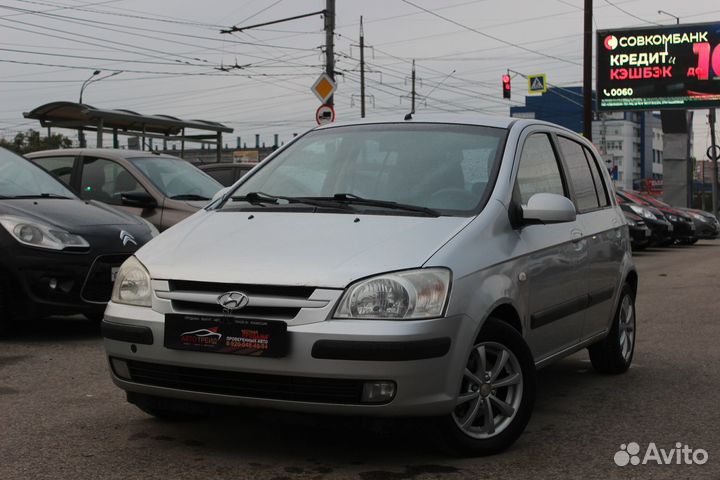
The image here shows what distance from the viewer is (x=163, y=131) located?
1911cm

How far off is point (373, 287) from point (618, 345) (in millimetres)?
2984

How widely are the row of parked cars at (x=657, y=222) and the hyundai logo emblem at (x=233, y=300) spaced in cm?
1766

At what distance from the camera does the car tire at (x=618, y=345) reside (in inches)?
251

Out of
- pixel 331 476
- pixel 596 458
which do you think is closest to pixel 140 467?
pixel 331 476

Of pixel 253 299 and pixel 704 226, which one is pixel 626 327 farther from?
pixel 704 226

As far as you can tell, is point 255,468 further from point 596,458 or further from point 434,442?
point 596,458

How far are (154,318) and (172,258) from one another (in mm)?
306

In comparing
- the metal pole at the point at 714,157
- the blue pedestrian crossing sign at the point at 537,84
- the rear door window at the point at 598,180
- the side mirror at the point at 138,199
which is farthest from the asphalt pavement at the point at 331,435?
the metal pole at the point at 714,157

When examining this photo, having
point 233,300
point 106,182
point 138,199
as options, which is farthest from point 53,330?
point 233,300

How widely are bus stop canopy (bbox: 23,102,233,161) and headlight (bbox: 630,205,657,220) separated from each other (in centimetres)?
957

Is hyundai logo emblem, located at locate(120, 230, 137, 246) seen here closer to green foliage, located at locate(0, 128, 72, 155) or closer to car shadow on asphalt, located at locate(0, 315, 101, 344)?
car shadow on asphalt, located at locate(0, 315, 101, 344)

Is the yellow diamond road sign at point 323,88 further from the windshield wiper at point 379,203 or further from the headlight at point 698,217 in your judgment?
the windshield wiper at point 379,203

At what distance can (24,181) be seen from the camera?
8.34m

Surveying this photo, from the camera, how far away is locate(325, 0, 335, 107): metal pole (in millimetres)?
23391
